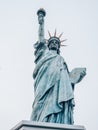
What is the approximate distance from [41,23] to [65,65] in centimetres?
137

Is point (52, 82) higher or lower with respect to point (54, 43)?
lower

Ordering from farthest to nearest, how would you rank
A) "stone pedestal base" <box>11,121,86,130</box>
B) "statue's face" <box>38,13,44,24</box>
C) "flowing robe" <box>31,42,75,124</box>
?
"statue's face" <box>38,13,44,24</box>, "flowing robe" <box>31,42,75,124</box>, "stone pedestal base" <box>11,121,86,130</box>

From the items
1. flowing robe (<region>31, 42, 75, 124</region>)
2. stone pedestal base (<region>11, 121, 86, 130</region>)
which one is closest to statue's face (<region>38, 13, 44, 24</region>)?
flowing robe (<region>31, 42, 75, 124</region>)

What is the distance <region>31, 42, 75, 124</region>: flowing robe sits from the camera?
9.85 metres

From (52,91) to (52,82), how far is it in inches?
9.5

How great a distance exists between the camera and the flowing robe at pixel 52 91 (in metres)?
9.85

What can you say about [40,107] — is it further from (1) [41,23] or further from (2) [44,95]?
(1) [41,23]

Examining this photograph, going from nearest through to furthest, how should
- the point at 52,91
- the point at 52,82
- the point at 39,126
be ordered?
the point at 39,126
the point at 52,91
the point at 52,82

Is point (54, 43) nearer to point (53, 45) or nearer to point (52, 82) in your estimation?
point (53, 45)

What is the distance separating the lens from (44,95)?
1023cm

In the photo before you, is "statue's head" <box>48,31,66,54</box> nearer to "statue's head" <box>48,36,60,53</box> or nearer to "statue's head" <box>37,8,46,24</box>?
"statue's head" <box>48,36,60,53</box>

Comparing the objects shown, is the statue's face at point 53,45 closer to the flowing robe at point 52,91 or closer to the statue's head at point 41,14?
the flowing robe at point 52,91

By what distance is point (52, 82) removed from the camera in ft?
34.2

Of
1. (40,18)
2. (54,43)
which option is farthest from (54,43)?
(40,18)
